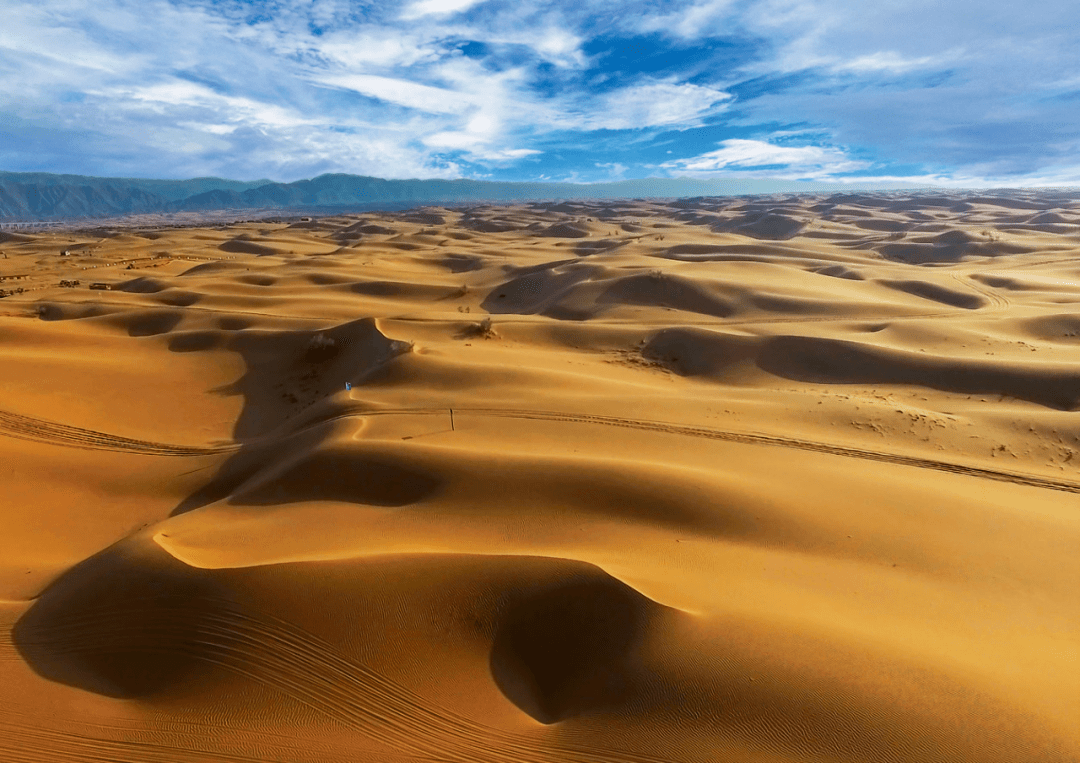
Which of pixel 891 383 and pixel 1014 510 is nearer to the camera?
pixel 1014 510

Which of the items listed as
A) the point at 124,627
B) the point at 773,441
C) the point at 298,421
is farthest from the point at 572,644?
the point at 298,421

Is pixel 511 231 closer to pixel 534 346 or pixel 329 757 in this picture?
pixel 534 346

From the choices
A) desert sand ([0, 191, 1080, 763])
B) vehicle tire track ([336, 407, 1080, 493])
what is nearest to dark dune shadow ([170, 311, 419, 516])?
desert sand ([0, 191, 1080, 763])

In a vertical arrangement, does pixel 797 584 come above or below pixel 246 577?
below

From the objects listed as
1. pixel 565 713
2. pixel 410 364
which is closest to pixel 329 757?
pixel 565 713

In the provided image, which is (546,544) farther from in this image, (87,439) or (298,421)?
(87,439)

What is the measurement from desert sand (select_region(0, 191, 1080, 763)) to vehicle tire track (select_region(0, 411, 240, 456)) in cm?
10

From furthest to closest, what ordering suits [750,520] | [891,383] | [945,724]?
[891,383] < [750,520] < [945,724]

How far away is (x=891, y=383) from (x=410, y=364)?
10.6 m

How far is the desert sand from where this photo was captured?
3.81 m

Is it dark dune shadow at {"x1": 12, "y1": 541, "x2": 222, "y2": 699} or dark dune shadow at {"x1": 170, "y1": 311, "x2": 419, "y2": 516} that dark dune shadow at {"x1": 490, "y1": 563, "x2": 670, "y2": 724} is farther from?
dark dune shadow at {"x1": 170, "y1": 311, "x2": 419, "y2": 516}

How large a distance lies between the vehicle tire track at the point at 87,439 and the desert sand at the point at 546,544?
100mm

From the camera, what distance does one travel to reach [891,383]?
12.1m

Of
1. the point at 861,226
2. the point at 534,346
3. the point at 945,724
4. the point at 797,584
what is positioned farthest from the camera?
the point at 861,226
